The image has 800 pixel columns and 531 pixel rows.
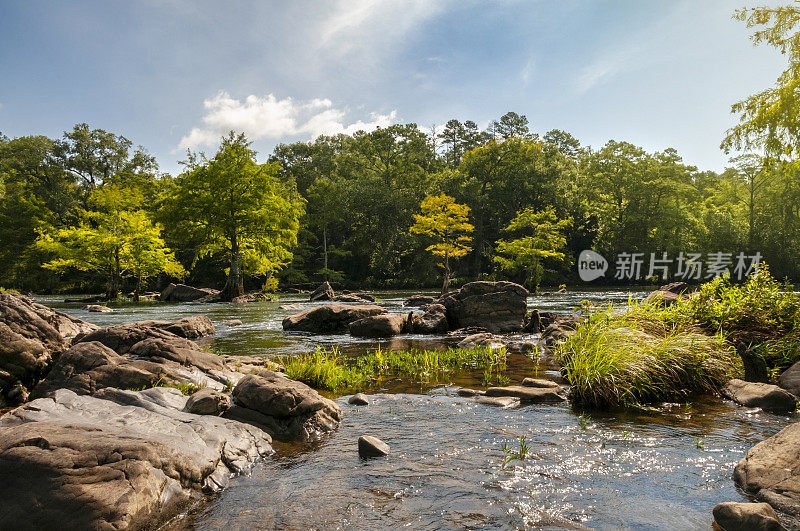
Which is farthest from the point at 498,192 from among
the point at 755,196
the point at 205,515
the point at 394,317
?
the point at 205,515

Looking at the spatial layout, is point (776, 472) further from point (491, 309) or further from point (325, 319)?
point (325, 319)

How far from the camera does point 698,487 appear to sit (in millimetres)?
4129

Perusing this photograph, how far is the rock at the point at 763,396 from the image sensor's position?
634 centimetres

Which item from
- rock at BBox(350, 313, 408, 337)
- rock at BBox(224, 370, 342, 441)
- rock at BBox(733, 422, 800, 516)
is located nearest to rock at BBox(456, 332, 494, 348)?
rock at BBox(350, 313, 408, 337)

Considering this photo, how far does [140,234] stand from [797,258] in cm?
6119

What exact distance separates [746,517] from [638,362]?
397cm

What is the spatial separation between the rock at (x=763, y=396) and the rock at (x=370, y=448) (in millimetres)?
5660

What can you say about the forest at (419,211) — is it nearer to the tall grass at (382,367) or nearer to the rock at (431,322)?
the rock at (431,322)

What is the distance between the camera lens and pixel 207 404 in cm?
575

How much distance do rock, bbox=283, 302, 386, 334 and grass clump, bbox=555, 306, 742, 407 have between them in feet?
33.1

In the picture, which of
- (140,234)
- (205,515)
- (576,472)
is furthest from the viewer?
(140,234)

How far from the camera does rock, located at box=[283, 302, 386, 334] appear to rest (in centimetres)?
1684

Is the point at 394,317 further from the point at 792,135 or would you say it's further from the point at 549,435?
the point at 792,135

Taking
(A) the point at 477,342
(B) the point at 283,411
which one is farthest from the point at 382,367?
(B) the point at 283,411
